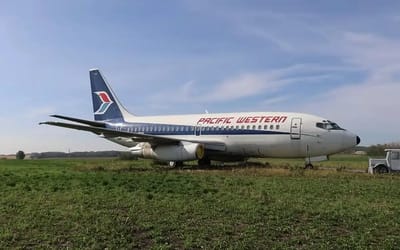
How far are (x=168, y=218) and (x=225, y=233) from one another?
1.62 metres

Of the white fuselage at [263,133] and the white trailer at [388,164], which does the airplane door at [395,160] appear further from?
the white fuselage at [263,133]

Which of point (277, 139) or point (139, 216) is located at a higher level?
point (277, 139)

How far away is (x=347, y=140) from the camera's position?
2556 centimetres

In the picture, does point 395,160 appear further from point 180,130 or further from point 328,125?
point 180,130

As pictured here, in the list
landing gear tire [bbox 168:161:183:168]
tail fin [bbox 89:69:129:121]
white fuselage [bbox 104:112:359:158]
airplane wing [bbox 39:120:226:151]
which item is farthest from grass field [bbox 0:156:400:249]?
tail fin [bbox 89:69:129:121]

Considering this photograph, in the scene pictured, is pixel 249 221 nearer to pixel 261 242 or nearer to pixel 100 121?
pixel 261 242

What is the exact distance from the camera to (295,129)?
2667 cm

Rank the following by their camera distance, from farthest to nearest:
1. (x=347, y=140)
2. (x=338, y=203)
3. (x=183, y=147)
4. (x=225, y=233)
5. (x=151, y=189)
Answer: (x=183, y=147), (x=347, y=140), (x=151, y=189), (x=338, y=203), (x=225, y=233)

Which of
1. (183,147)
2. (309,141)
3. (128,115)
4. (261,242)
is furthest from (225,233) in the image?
(128,115)

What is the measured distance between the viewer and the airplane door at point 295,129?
26.5 m

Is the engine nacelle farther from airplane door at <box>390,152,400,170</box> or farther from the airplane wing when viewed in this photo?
airplane door at <box>390,152,400,170</box>

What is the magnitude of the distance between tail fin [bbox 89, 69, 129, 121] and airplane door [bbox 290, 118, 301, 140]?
1608 cm

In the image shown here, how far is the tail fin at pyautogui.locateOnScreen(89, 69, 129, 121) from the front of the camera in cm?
3869

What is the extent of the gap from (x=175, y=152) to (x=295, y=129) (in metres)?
7.47
